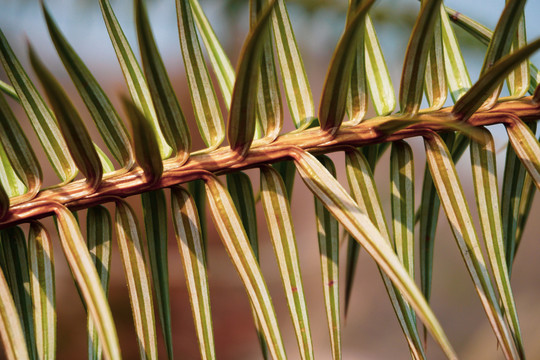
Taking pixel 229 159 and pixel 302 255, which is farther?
pixel 302 255

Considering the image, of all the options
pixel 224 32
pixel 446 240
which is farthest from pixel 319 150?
pixel 446 240

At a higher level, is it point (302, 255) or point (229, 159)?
point (229, 159)

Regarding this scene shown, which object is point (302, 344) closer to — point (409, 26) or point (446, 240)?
point (409, 26)

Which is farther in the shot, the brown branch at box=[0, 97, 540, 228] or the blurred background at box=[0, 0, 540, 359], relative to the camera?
the blurred background at box=[0, 0, 540, 359]

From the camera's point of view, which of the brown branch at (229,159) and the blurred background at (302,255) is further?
the blurred background at (302,255)
